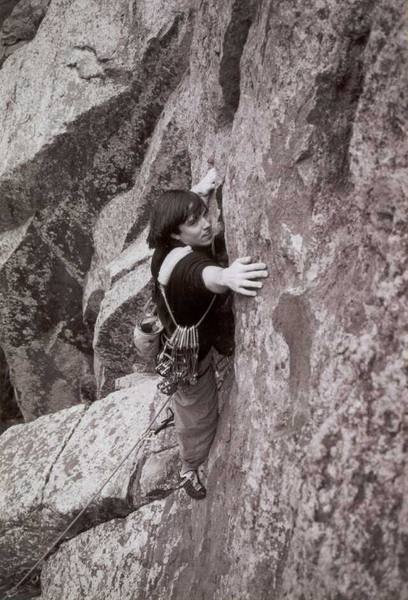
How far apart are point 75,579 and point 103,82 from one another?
20.5 ft

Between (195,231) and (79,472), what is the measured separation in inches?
138

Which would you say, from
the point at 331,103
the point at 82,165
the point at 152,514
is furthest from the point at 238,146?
the point at 82,165

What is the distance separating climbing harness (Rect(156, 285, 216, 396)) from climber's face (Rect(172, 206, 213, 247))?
0.40 meters

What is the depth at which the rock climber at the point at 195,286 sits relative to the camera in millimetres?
3678

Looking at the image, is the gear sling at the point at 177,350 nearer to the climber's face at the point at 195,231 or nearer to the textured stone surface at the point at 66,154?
the climber's face at the point at 195,231

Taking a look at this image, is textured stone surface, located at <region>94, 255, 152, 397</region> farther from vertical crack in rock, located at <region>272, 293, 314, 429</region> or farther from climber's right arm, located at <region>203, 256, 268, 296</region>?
vertical crack in rock, located at <region>272, 293, 314, 429</region>

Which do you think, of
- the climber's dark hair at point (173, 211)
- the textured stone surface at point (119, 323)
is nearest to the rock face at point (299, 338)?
the climber's dark hair at point (173, 211)

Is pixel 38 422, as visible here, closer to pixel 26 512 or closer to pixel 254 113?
pixel 26 512

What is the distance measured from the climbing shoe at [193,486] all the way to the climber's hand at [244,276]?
5.81 feet

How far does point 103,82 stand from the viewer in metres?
7.73

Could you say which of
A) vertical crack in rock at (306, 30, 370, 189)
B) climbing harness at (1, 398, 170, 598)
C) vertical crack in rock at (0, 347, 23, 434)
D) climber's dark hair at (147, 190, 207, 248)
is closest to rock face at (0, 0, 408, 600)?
vertical crack in rock at (306, 30, 370, 189)

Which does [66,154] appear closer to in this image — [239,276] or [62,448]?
[62,448]

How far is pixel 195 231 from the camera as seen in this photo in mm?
4016

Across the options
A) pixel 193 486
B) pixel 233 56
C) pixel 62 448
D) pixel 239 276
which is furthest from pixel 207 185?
pixel 62 448
